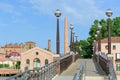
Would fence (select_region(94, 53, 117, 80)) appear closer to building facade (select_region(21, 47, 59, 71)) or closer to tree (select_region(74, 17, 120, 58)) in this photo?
tree (select_region(74, 17, 120, 58))

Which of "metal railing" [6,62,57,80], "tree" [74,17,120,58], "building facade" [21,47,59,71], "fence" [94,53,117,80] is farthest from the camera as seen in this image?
"building facade" [21,47,59,71]

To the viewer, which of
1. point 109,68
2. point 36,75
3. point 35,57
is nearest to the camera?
point 36,75

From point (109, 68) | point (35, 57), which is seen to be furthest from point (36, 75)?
point (35, 57)

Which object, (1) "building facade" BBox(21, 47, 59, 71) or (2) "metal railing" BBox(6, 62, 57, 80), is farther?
(1) "building facade" BBox(21, 47, 59, 71)

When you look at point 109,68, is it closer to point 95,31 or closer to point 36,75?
point 36,75

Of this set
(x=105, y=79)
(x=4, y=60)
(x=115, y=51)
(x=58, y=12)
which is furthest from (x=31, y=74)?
(x=4, y=60)

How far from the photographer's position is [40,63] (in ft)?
391

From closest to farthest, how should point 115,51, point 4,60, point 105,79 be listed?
point 105,79, point 115,51, point 4,60

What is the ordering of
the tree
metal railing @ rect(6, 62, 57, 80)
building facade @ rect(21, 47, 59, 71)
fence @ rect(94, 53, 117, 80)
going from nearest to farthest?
metal railing @ rect(6, 62, 57, 80)
fence @ rect(94, 53, 117, 80)
the tree
building facade @ rect(21, 47, 59, 71)

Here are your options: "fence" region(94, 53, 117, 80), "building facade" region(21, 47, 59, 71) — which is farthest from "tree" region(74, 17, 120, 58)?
"fence" region(94, 53, 117, 80)

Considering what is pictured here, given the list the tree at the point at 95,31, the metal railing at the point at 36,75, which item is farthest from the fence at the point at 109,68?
the tree at the point at 95,31

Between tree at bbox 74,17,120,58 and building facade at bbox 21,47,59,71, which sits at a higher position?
tree at bbox 74,17,120,58

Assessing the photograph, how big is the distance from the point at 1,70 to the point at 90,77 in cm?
9586

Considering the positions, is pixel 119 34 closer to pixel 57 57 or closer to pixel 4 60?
pixel 4 60
